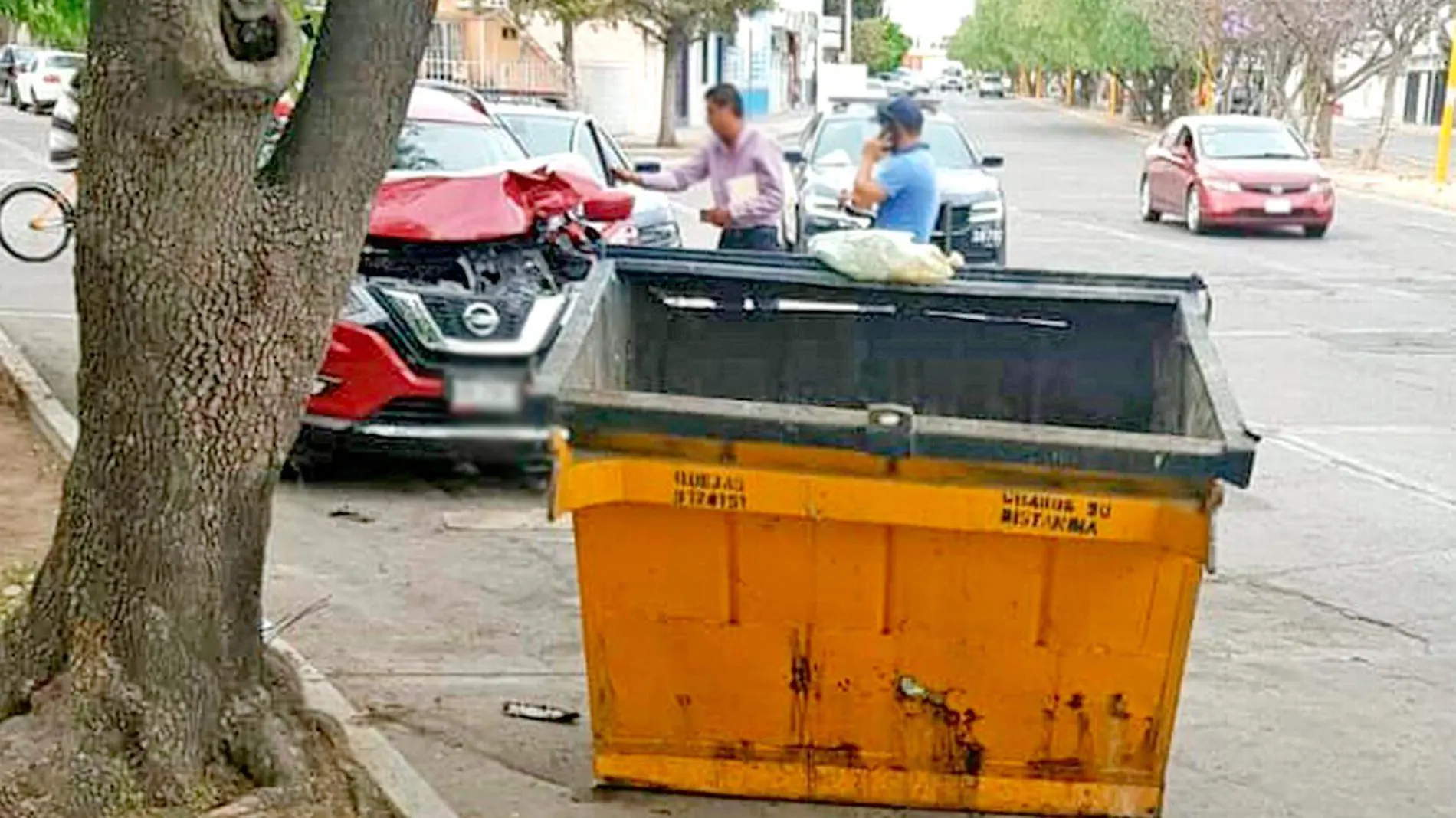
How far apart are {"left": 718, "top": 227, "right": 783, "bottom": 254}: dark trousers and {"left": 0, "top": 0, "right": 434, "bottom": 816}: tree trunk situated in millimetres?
5467

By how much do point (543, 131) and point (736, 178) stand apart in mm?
5414

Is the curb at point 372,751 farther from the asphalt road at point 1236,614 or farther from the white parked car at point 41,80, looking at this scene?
the white parked car at point 41,80

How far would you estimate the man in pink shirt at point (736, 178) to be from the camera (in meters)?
10.0

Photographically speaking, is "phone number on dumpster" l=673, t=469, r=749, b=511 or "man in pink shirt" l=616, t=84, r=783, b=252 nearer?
"phone number on dumpster" l=673, t=469, r=749, b=511

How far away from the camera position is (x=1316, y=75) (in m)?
42.5

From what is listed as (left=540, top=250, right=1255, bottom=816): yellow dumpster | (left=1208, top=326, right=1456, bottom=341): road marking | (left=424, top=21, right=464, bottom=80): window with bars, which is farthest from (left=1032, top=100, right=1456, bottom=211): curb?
(left=540, top=250, right=1255, bottom=816): yellow dumpster

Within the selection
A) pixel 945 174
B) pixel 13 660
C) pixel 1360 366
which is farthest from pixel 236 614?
pixel 945 174

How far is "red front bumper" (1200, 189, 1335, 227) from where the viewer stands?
79.2ft

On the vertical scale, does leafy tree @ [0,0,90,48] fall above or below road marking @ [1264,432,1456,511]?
above

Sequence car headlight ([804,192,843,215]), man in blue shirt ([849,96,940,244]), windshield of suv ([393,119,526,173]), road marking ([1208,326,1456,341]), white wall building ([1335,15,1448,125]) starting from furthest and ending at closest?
white wall building ([1335,15,1448,125]), car headlight ([804,192,843,215]), road marking ([1208,326,1456,341]), windshield of suv ([393,119,526,173]), man in blue shirt ([849,96,940,244])

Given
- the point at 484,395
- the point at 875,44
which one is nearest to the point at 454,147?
the point at 484,395

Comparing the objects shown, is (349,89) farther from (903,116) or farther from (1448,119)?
(1448,119)

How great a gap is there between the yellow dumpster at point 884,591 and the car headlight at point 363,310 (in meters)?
3.00

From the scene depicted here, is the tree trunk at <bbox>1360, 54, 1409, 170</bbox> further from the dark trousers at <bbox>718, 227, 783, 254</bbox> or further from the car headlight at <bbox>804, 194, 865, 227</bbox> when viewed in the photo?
the dark trousers at <bbox>718, 227, 783, 254</bbox>
